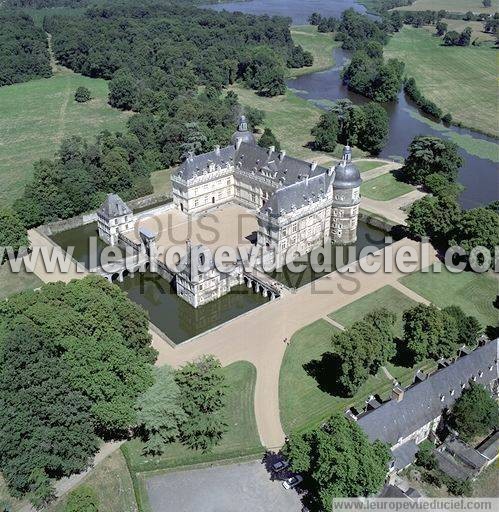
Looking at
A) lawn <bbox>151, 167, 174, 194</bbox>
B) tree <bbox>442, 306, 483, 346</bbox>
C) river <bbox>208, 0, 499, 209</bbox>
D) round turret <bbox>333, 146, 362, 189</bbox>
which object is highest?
round turret <bbox>333, 146, 362, 189</bbox>

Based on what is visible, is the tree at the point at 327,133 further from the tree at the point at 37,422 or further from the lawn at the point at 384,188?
the tree at the point at 37,422

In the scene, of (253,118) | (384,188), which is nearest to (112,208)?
(384,188)

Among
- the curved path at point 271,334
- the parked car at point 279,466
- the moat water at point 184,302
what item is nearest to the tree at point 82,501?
the parked car at point 279,466

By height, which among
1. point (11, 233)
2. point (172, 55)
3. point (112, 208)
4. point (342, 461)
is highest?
point (342, 461)

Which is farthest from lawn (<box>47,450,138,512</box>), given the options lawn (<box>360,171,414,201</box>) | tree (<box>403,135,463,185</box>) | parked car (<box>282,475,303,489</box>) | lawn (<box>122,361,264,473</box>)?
tree (<box>403,135,463,185</box>)

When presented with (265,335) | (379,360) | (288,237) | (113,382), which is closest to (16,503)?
(113,382)

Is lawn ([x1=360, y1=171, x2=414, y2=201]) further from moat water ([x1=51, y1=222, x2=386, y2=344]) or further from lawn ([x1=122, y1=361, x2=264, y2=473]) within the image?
lawn ([x1=122, y1=361, x2=264, y2=473])

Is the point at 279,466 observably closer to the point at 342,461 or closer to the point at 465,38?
the point at 342,461
